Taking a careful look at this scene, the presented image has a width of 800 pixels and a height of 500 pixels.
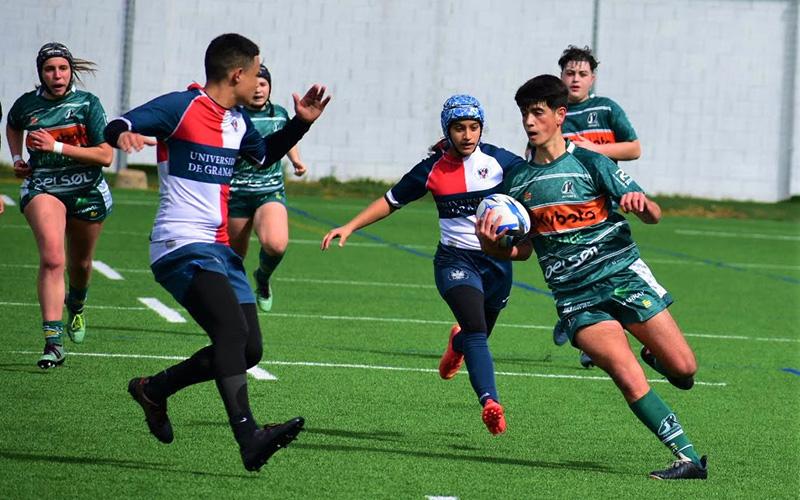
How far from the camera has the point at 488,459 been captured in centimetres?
723

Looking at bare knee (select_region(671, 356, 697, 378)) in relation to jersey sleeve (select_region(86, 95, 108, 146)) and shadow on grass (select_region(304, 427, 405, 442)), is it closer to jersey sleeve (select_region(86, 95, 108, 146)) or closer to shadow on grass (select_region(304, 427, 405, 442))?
shadow on grass (select_region(304, 427, 405, 442))

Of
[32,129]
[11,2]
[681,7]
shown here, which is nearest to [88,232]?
[32,129]

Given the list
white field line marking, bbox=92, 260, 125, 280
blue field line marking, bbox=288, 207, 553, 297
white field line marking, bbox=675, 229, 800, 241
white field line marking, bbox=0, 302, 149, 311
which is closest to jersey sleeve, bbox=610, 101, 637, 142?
white field line marking, bbox=0, 302, 149, 311

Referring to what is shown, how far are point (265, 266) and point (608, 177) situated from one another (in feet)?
18.1

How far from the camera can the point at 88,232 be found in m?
9.98

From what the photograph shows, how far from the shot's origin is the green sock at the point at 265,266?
11.9 m

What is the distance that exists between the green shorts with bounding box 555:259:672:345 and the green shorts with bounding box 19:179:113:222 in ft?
12.7

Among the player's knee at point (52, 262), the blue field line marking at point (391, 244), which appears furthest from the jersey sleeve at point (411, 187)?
the blue field line marking at point (391, 244)

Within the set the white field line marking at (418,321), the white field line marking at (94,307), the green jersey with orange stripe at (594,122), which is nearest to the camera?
the green jersey with orange stripe at (594,122)

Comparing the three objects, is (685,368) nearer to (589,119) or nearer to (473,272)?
(473,272)

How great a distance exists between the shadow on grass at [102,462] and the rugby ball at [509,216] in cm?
178

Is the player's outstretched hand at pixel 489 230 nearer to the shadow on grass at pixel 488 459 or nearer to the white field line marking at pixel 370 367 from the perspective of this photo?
the shadow on grass at pixel 488 459

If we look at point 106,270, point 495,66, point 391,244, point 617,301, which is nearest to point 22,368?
point 617,301

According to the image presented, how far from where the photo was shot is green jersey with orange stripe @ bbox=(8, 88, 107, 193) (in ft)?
31.4
